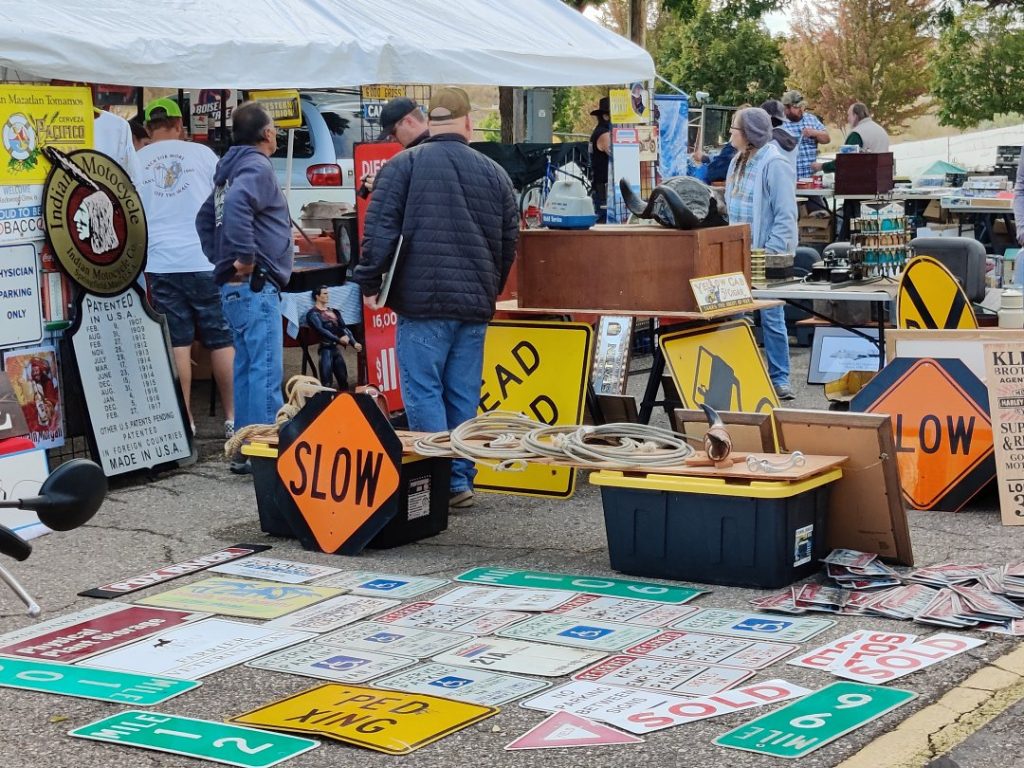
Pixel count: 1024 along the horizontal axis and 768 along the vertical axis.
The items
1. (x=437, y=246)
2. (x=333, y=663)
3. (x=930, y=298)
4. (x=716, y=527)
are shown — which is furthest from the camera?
(x=930, y=298)

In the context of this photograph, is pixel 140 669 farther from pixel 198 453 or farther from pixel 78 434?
pixel 198 453

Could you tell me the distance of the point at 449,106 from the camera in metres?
7.31

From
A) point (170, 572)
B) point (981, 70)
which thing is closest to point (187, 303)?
point (170, 572)

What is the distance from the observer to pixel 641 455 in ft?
20.4

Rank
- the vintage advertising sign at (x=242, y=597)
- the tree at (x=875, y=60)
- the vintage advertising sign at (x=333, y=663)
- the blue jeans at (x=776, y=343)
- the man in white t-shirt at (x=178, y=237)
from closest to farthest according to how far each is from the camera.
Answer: the vintage advertising sign at (x=333, y=663)
the vintage advertising sign at (x=242, y=597)
the man in white t-shirt at (x=178, y=237)
the blue jeans at (x=776, y=343)
the tree at (x=875, y=60)

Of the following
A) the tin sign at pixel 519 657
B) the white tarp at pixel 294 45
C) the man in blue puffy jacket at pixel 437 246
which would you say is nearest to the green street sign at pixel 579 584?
the tin sign at pixel 519 657

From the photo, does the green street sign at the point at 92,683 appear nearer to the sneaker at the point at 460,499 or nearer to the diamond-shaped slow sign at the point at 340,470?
the diamond-shaped slow sign at the point at 340,470

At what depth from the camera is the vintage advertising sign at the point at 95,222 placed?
805 centimetres

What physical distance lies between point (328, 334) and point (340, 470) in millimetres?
3242

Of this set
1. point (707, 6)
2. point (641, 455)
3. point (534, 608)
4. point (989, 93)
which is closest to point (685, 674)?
point (534, 608)

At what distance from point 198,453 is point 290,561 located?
272cm

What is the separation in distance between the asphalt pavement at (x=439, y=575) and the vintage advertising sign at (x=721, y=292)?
3.80ft

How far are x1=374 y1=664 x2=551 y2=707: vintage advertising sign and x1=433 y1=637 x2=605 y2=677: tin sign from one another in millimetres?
65

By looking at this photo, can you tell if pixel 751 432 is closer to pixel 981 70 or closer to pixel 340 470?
pixel 340 470
